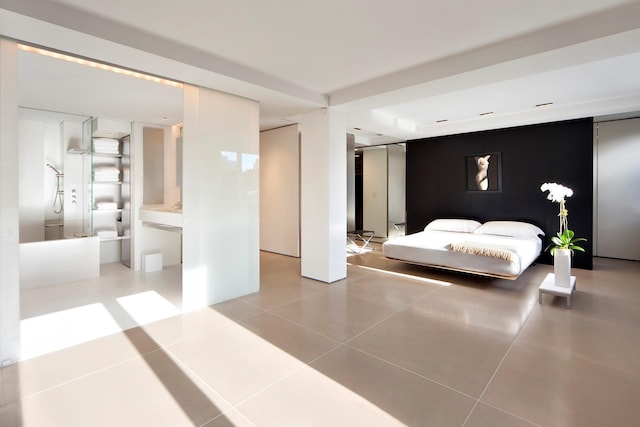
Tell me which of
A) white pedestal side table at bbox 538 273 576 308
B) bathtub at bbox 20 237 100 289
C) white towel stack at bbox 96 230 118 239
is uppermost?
white towel stack at bbox 96 230 118 239

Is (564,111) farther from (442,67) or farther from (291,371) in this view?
(291,371)

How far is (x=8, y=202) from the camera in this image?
240 cm

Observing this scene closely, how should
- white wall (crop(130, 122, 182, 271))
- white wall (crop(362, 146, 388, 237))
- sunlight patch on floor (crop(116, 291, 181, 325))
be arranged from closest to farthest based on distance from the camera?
sunlight patch on floor (crop(116, 291, 181, 325))
white wall (crop(130, 122, 182, 271))
white wall (crop(362, 146, 388, 237))

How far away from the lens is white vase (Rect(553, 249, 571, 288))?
12.1 feet

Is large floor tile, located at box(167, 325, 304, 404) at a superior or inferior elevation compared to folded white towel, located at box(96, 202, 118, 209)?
inferior

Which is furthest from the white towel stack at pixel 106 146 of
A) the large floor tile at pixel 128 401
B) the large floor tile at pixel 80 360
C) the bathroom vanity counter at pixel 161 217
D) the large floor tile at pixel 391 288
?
the large floor tile at pixel 391 288

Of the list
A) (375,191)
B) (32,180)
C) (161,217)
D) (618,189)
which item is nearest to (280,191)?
(161,217)

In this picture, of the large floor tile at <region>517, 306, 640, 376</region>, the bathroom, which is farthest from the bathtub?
the large floor tile at <region>517, 306, 640, 376</region>

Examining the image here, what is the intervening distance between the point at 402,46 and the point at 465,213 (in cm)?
462

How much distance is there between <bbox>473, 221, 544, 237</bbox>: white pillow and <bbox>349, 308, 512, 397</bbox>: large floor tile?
10.3ft

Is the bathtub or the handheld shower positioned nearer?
the bathtub

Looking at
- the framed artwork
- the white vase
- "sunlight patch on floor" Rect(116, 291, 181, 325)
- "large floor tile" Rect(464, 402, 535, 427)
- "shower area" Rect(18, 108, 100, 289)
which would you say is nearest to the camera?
"large floor tile" Rect(464, 402, 535, 427)

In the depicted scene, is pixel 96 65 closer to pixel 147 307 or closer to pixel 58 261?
pixel 147 307

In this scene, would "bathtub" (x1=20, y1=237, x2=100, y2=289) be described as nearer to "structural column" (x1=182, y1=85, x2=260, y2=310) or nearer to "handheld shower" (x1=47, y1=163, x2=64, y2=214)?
"handheld shower" (x1=47, y1=163, x2=64, y2=214)
